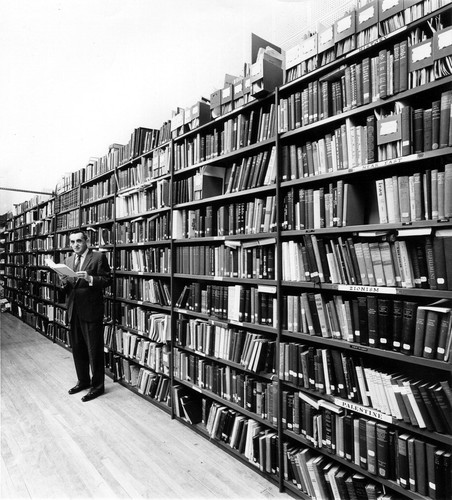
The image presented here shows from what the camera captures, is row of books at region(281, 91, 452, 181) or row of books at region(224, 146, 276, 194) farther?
row of books at region(224, 146, 276, 194)

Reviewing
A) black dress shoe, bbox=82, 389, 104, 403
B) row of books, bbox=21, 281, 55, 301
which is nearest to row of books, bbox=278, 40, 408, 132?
black dress shoe, bbox=82, 389, 104, 403

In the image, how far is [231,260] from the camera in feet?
8.15

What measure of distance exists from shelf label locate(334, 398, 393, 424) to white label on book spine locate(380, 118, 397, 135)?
4.41 ft

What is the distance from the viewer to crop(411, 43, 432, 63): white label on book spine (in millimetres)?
1451

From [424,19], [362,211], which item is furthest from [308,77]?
[362,211]

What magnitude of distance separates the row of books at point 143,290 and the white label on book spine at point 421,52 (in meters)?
2.52

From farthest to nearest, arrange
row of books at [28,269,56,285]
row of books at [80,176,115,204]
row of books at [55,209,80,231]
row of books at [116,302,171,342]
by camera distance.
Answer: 1. row of books at [28,269,56,285]
2. row of books at [55,209,80,231]
3. row of books at [80,176,115,204]
4. row of books at [116,302,171,342]

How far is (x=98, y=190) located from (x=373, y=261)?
3.88 metres

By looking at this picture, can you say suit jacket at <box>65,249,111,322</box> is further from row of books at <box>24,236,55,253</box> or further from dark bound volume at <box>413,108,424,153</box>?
dark bound volume at <box>413,108,424,153</box>

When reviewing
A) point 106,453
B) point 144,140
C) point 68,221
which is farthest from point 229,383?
point 68,221

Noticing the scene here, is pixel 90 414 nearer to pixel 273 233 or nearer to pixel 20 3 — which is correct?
pixel 273 233

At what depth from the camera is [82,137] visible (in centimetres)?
533

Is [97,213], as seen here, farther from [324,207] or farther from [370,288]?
[370,288]

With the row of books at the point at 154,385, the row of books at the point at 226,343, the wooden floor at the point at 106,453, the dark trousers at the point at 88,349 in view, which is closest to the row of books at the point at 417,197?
the row of books at the point at 226,343
